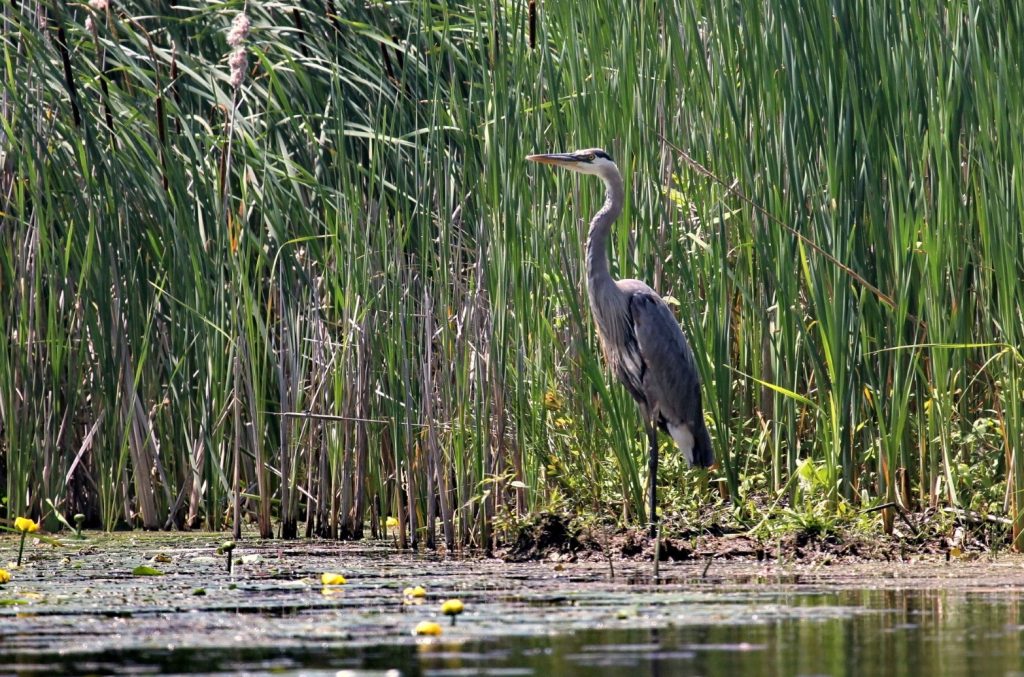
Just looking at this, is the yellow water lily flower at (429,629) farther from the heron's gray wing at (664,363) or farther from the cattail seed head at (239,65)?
the cattail seed head at (239,65)

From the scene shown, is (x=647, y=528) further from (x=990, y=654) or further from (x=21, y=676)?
(x=21, y=676)

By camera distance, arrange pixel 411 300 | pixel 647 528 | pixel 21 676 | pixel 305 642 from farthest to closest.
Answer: pixel 411 300 < pixel 647 528 < pixel 305 642 < pixel 21 676

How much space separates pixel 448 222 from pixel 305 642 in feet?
9.00

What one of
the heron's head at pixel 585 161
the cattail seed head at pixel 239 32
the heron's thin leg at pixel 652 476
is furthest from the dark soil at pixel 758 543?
the cattail seed head at pixel 239 32

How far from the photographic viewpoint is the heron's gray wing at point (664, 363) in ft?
20.8

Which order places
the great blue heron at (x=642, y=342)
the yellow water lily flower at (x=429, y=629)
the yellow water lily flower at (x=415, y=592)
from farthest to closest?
the great blue heron at (x=642, y=342) → the yellow water lily flower at (x=415, y=592) → the yellow water lily flower at (x=429, y=629)

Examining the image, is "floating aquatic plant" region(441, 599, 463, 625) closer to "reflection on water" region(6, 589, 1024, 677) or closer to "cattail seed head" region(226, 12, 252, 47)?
"reflection on water" region(6, 589, 1024, 677)

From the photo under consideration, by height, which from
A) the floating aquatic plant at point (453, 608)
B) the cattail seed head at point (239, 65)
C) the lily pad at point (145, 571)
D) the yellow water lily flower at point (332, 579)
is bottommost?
the floating aquatic plant at point (453, 608)

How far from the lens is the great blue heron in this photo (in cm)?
624

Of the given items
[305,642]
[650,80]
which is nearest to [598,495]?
[650,80]

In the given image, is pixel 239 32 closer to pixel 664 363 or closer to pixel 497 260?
pixel 497 260

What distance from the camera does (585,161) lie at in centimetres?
620

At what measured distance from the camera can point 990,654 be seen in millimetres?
3242

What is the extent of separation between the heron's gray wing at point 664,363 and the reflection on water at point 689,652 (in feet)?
7.42
